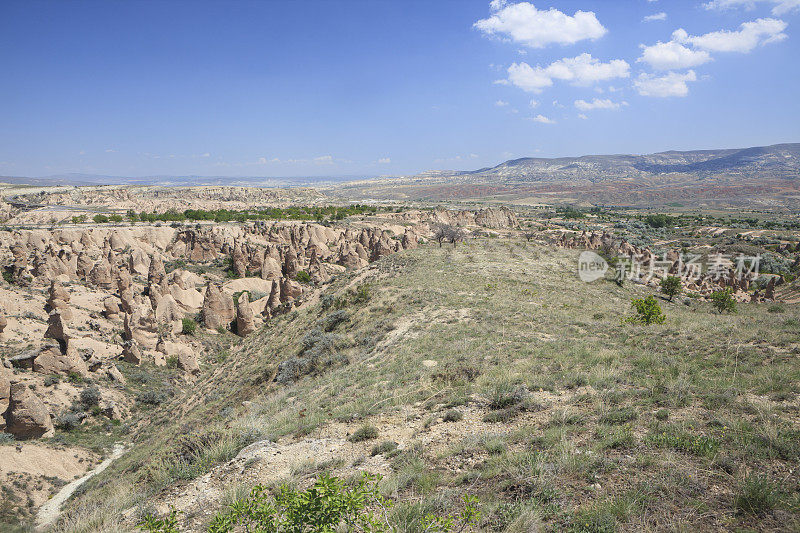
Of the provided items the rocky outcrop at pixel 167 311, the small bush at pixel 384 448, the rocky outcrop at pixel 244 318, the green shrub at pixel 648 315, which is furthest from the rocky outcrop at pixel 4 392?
the green shrub at pixel 648 315

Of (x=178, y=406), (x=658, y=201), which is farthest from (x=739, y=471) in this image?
(x=658, y=201)

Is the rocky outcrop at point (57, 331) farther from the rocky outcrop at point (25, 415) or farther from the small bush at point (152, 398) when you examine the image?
the small bush at point (152, 398)

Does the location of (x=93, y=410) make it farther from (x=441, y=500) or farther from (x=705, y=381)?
(x=705, y=381)

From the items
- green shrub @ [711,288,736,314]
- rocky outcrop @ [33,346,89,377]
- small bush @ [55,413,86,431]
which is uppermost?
green shrub @ [711,288,736,314]

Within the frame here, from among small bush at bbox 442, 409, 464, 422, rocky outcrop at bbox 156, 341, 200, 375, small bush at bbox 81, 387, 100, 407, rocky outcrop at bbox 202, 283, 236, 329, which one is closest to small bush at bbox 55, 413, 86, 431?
small bush at bbox 81, 387, 100, 407

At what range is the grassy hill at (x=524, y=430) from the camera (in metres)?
5.01

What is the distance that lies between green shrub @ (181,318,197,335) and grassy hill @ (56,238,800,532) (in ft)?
58.0

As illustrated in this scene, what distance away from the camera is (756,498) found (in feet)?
14.8

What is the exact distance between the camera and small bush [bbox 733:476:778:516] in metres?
4.45

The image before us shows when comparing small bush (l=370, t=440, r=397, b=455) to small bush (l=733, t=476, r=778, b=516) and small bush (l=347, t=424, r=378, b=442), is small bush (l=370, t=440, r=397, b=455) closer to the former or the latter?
small bush (l=347, t=424, r=378, b=442)

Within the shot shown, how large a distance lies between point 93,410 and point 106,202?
463ft

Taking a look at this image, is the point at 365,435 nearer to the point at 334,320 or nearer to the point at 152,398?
the point at 334,320

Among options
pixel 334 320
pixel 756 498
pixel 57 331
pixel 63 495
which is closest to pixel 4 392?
pixel 57 331

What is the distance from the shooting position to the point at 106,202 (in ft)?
432
